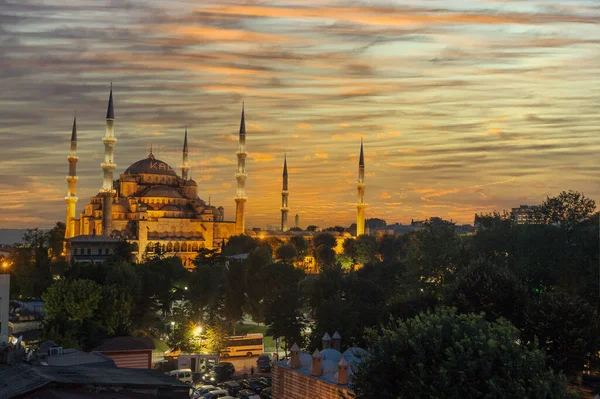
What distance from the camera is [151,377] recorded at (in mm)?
21484

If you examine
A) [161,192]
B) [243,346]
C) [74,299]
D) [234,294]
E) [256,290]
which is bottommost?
[243,346]

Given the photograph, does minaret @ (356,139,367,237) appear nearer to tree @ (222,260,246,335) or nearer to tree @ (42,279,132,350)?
Answer: tree @ (222,260,246,335)

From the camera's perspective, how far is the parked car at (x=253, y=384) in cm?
3297

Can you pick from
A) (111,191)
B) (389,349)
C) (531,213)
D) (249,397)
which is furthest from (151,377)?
(111,191)

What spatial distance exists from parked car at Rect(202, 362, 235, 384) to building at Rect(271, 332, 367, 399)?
5842mm

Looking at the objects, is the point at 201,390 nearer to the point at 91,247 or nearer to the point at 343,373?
the point at 343,373

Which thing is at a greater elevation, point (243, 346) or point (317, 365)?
point (317, 365)

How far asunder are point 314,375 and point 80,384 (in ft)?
36.3

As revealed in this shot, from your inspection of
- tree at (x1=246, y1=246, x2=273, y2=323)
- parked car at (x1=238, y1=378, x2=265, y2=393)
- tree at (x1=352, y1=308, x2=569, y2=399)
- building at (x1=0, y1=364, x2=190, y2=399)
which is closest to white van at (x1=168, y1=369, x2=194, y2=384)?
parked car at (x1=238, y1=378, x2=265, y2=393)

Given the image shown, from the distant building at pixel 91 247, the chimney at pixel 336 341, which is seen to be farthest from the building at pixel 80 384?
the distant building at pixel 91 247

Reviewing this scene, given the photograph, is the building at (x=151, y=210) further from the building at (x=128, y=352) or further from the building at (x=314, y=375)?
the building at (x=314, y=375)

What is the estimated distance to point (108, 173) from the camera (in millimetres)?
94125

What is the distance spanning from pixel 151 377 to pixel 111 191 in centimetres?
7541

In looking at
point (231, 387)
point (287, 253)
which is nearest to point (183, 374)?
point (231, 387)
